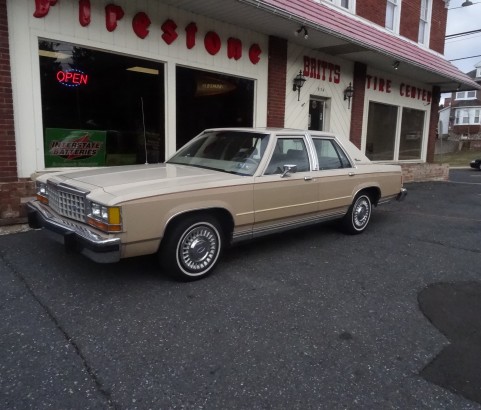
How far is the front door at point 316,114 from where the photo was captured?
34.3ft

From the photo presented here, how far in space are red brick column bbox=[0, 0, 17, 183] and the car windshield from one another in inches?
97.9

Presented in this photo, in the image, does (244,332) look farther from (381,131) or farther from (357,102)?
(381,131)

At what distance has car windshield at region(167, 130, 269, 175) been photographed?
4469mm

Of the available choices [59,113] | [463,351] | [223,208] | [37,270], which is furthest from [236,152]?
[59,113]

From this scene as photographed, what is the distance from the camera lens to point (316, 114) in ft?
34.9

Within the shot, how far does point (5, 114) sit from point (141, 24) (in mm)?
2694

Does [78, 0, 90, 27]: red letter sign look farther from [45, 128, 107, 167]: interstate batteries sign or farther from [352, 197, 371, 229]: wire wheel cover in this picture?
[352, 197, 371, 229]: wire wheel cover

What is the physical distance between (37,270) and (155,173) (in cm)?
157

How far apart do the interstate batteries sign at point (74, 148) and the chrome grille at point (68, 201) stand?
2334 millimetres

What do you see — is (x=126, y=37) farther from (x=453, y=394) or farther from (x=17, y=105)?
(x=453, y=394)

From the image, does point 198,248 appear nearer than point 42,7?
Yes

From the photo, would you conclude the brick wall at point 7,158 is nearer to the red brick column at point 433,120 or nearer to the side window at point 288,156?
the side window at point 288,156

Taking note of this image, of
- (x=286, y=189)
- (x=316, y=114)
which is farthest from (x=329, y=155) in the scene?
(x=316, y=114)

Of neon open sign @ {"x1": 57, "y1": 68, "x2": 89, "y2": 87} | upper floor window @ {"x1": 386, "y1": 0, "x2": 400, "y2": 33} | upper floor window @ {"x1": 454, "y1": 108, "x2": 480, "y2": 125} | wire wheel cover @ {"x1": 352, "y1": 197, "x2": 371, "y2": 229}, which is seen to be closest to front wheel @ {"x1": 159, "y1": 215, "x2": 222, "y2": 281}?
wire wheel cover @ {"x1": 352, "y1": 197, "x2": 371, "y2": 229}
